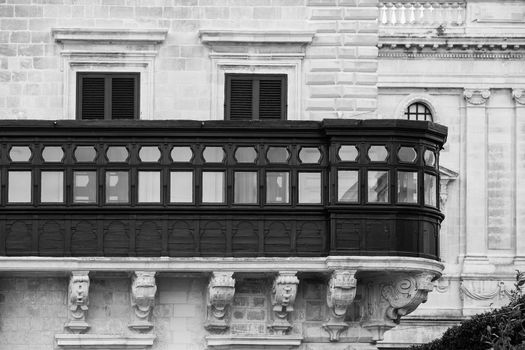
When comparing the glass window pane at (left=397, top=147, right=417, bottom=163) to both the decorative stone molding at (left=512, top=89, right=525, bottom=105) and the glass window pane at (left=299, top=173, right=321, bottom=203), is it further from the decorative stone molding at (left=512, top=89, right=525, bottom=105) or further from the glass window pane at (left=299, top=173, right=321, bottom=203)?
the decorative stone molding at (left=512, top=89, right=525, bottom=105)

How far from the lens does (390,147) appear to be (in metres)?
58.8

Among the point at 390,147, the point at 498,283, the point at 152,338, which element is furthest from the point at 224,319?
the point at 498,283

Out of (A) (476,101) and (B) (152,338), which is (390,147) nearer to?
(B) (152,338)

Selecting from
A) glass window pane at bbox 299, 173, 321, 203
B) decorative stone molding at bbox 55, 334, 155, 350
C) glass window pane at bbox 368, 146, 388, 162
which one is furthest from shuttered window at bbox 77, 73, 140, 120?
glass window pane at bbox 368, 146, 388, 162

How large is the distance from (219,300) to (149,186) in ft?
9.49

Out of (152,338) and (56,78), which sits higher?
(56,78)

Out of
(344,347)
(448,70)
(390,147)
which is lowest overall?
(344,347)

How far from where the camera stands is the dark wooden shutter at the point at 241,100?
202 feet

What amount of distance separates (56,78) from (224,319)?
6.66 m

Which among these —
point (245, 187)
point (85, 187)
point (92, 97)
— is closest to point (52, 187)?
point (85, 187)

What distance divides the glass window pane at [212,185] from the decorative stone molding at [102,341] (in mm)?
3430

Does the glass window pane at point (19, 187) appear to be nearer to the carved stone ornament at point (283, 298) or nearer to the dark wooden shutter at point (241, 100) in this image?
the dark wooden shutter at point (241, 100)

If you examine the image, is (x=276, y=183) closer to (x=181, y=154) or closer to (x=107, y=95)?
(x=181, y=154)

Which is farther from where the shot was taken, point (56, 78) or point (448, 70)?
point (448, 70)
